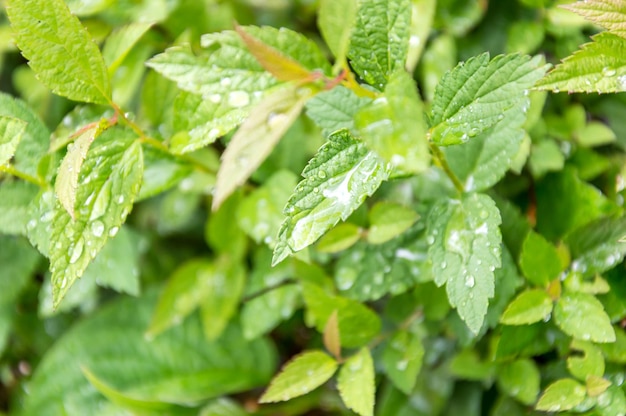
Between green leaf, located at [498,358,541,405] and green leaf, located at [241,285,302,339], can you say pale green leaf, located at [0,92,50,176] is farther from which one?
green leaf, located at [498,358,541,405]

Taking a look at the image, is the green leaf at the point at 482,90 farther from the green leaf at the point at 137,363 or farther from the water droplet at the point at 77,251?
the green leaf at the point at 137,363

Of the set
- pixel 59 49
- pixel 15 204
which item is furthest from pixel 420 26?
pixel 15 204

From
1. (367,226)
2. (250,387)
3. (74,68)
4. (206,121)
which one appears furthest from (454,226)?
(250,387)

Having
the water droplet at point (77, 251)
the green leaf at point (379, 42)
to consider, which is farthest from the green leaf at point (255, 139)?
the water droplet at point (77, 251)

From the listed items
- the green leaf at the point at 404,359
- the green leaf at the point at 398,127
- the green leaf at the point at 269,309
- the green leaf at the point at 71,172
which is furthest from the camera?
the green leaf at the point at 269,309

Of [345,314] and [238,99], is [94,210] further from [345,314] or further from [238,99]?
[345,314]

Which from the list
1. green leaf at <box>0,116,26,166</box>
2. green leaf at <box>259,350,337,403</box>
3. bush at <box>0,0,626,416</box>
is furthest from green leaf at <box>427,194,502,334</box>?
green leaf at <box>0,116,26,166</box>
